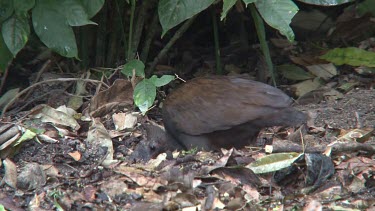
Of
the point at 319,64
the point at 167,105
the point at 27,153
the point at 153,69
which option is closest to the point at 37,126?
the point at 27,153

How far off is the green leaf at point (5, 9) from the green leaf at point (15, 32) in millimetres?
31

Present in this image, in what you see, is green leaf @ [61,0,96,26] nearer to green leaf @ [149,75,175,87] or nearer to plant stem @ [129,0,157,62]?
green leaf @ [149,75,175,87]

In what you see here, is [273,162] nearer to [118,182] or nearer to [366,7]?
[118,182]

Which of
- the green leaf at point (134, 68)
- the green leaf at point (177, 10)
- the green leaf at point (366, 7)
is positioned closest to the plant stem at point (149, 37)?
the green leaf at point (134, 68)

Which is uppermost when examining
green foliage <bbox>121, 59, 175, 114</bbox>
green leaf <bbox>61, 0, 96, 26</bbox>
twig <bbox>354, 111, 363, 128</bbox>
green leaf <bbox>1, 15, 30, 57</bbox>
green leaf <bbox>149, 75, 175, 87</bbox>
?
green leaf <bbox>61, 0, 96, 26</bbox>

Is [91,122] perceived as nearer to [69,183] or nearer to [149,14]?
[69,183]

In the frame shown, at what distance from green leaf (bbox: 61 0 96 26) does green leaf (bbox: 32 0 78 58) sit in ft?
0.11

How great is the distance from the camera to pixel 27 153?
5.33 meters

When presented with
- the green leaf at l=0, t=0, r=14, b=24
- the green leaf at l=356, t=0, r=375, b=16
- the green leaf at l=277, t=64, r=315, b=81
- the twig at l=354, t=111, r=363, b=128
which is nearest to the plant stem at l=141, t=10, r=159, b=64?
the green leaf at l=277, t=64, r=315, b=81

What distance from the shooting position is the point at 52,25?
19.2ft

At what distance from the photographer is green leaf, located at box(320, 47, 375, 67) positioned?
262 inches

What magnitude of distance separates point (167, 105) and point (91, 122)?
541mm

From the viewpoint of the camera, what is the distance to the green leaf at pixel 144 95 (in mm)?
5609

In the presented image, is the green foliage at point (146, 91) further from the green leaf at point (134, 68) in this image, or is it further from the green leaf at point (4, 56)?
the green leaf at point (4, 56)
